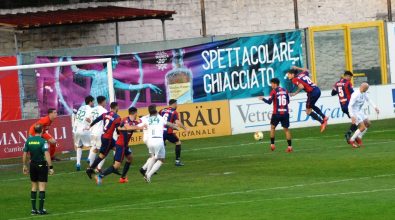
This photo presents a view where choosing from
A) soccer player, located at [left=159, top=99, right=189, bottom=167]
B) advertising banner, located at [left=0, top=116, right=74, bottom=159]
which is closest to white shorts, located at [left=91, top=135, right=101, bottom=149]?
soccer player, located at [left=159, top=99, right=189, bottom=167]

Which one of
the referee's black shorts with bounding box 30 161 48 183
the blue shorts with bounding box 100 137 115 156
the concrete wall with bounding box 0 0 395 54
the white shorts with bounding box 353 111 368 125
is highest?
the concrete wall with bounding box 0 0 395 54

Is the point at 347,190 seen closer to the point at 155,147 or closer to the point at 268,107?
the point at 155,147

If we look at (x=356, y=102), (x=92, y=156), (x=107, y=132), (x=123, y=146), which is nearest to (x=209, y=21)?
(x=356, y=102)

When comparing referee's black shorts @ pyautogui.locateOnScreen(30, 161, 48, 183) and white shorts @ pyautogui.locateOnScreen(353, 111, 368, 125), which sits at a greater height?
white shorts @ pyautogui.locateOnScreen(353, 111, 368, 125)

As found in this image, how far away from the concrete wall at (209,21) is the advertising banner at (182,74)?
11.9ft

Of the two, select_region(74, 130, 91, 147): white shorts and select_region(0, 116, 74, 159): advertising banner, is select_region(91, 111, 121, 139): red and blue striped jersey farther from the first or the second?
select_region(0, 116, 74, 159): advertising banner

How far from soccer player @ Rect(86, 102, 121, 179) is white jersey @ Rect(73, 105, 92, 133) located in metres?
3.21

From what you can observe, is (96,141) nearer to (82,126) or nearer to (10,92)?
(82,126)

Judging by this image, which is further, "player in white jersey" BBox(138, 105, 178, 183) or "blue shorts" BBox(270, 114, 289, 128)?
"blue shorts" BBox(270, 114, 289, 128)

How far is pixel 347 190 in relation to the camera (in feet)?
82.5

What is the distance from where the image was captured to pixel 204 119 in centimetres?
4303

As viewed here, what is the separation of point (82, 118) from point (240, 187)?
9.35 meters

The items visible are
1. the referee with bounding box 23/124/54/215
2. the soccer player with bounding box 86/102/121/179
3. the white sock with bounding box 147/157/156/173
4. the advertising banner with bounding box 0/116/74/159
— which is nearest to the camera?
the referee with bounding box 23/124/54/215

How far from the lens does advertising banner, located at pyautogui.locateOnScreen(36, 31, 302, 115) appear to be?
43.9 metres
